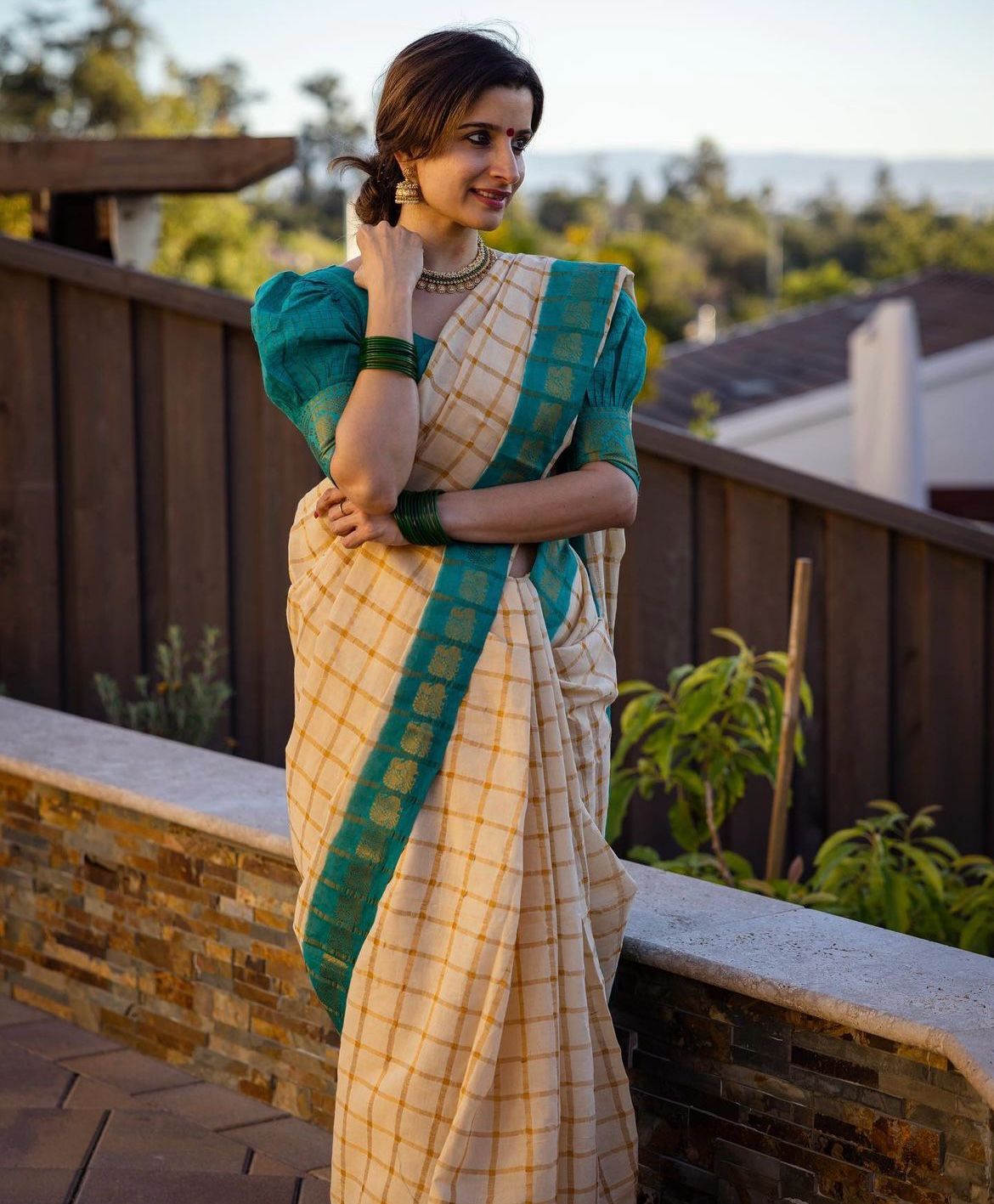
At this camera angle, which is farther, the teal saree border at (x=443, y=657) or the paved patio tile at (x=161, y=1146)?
the paved patio tile at (x=161, y=1146)

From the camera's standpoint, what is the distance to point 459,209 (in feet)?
6.70

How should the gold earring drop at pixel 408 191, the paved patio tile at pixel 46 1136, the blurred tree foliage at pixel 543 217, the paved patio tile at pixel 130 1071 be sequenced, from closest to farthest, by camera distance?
the gold earring drop at pixel 408 191 < the paved patio tile at pixel 46 1136 < the paved patio tile at pixel 130 1071 < the blurred tree foliage at pixel 543 217

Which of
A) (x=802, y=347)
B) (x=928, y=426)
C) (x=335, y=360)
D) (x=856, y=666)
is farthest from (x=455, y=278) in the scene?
(x=802, y=347)

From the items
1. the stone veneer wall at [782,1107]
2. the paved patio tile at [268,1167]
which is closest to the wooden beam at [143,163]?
the paved patio tile at [268,1167]

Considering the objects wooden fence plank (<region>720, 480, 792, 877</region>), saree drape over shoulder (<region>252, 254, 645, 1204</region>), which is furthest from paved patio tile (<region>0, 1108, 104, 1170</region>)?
wooden fence plank (<region>720, 480, 792, 877</region>)

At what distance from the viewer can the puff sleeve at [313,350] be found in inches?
78.7

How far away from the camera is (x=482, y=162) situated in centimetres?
201

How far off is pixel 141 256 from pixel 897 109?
119 meters

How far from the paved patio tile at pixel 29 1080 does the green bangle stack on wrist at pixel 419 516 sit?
1494mm

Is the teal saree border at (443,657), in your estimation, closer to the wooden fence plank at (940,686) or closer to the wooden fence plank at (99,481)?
the wooden fence plank at (940,686)

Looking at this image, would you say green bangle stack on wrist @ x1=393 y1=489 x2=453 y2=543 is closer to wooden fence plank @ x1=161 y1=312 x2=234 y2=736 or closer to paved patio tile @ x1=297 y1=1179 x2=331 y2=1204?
paved patio tile @ x1=297 y1=1179 x2=331 y2=1204

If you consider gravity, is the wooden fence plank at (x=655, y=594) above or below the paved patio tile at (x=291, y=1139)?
above

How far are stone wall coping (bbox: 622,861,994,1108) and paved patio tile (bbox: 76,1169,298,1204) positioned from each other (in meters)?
0.78

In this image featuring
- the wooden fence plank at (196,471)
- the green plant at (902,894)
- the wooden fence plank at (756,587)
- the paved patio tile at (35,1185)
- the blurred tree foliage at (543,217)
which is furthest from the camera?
the blurred tree foliage at (543,217)
